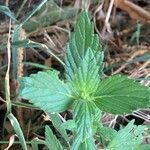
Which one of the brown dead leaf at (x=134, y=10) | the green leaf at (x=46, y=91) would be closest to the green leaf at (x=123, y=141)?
the green leaf at (x=46, y=91)

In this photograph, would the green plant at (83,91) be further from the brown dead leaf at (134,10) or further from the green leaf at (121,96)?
the brown dead leaf at (134,10)

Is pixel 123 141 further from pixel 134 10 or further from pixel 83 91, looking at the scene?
pixel 134 10

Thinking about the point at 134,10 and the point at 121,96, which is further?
the point at 134,10

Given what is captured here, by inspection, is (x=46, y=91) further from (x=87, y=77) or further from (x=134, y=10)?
(x=134, y=10)

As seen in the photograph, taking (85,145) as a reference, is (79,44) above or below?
above

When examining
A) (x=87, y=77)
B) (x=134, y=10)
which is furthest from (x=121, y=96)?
(x=134, y=10)

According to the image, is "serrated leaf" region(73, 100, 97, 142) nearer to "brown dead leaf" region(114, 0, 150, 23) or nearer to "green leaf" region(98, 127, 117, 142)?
"green leaf" region(98, 127, 117, 142)

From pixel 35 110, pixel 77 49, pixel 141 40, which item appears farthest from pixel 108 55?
pixel 77 49
